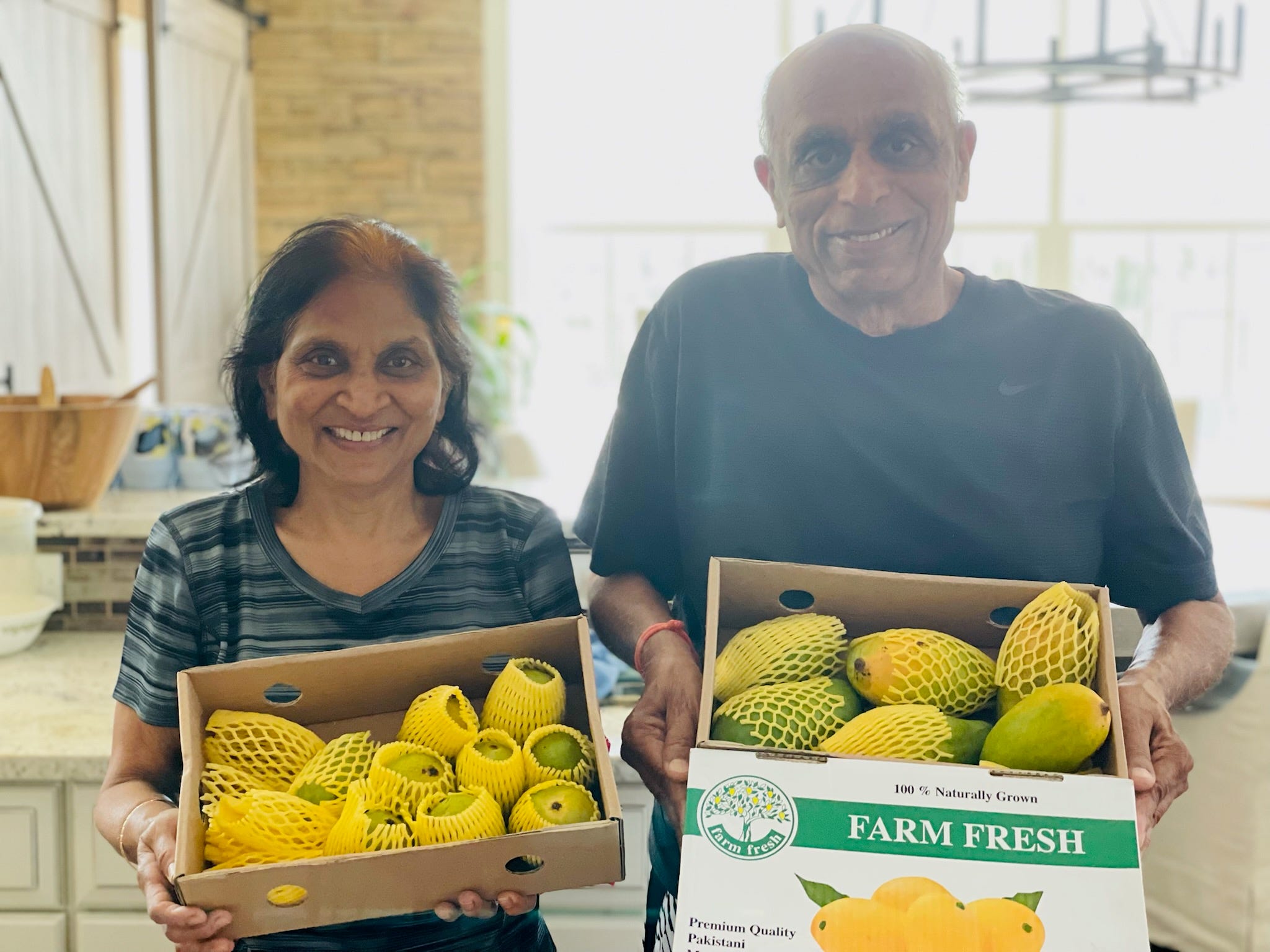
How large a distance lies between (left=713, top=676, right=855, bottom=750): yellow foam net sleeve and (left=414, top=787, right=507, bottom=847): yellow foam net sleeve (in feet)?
0.59

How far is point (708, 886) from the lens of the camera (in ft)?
2.49

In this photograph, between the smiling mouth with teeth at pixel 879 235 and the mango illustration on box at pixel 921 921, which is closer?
the mango illustration on box at pixel 921 921

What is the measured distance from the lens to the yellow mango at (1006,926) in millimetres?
728

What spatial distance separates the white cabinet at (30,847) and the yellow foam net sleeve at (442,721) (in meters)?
0.93

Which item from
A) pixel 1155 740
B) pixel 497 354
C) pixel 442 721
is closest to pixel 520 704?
pixel 442 721

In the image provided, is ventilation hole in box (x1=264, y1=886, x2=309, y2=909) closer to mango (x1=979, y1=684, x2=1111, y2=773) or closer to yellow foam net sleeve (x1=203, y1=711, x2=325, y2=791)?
yellow foam net sleeve (x1=203, y1=711, x2=325, y2=791)

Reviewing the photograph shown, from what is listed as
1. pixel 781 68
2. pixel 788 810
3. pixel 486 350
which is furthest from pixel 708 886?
pixel 486 350

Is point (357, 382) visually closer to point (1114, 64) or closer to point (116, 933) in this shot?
point (116, 933)

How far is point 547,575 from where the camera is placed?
3.94ft

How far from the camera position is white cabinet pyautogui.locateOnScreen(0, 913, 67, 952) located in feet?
5.42

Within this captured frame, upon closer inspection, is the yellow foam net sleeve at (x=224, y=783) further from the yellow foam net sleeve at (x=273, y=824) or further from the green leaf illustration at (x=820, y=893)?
the green leaf illustration at (x=820, y=893)

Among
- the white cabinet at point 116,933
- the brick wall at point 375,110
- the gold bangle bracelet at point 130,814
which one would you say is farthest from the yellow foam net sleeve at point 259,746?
the brick wall at point 375,110

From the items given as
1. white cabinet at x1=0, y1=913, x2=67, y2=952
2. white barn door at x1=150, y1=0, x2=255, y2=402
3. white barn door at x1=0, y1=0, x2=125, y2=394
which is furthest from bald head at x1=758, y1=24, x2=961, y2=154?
white barn door at x1=150, y1=0, x2=255, y2=402

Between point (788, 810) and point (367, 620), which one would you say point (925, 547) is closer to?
point (788, 810)
